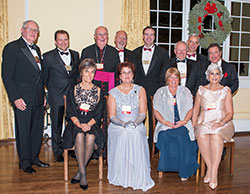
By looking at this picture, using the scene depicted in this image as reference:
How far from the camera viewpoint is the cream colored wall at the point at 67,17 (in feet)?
17.1

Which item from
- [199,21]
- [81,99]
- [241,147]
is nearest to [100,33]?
[81,99]

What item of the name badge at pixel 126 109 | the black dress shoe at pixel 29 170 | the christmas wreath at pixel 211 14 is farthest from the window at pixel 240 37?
the black dress shoe at pixel 29 170

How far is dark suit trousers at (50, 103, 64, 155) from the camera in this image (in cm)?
400

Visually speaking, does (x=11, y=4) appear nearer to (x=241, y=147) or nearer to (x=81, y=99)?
(x=81, y=99)

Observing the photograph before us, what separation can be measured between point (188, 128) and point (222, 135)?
1.38 feet

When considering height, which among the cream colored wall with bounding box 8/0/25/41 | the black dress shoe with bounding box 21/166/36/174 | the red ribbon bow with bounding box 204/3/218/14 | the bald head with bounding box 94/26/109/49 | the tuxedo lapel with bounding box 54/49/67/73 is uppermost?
the red ribbon bow with bounding box 204/3/218/14

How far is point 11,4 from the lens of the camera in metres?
5.17

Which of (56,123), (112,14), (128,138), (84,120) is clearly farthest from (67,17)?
(128,138)

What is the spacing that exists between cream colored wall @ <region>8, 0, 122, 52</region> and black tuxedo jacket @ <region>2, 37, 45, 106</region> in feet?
6.08

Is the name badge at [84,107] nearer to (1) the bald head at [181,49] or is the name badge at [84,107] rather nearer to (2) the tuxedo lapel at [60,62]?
(2) the tuxedo lapel at [60,62]

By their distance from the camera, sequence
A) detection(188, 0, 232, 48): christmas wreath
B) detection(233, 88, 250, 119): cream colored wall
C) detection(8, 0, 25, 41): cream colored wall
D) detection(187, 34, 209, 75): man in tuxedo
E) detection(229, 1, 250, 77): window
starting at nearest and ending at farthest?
detection(187, 34, 209, 75): man in tuxedo
detection(8, 0, 25, 41): cream colored wall
detection(188, 0, 232, 48): christmas wreath
detection(233, 88, 250, 119): cream colored wall
detection(229, 1, 250, 77): window

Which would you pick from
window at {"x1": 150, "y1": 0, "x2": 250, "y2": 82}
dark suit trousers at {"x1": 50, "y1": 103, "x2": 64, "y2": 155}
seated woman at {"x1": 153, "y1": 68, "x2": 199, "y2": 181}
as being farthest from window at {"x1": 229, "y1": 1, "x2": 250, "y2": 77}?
dark suit trousers at {"x1": 50, "y1": 103, "x2": 64, "y2": 155}

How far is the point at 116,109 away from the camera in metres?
3.50

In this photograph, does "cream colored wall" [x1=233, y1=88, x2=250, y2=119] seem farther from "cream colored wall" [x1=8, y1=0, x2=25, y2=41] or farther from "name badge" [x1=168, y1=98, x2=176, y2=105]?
"cream colored wall" [x1=8, y1=0, x2=25, y2=41]
